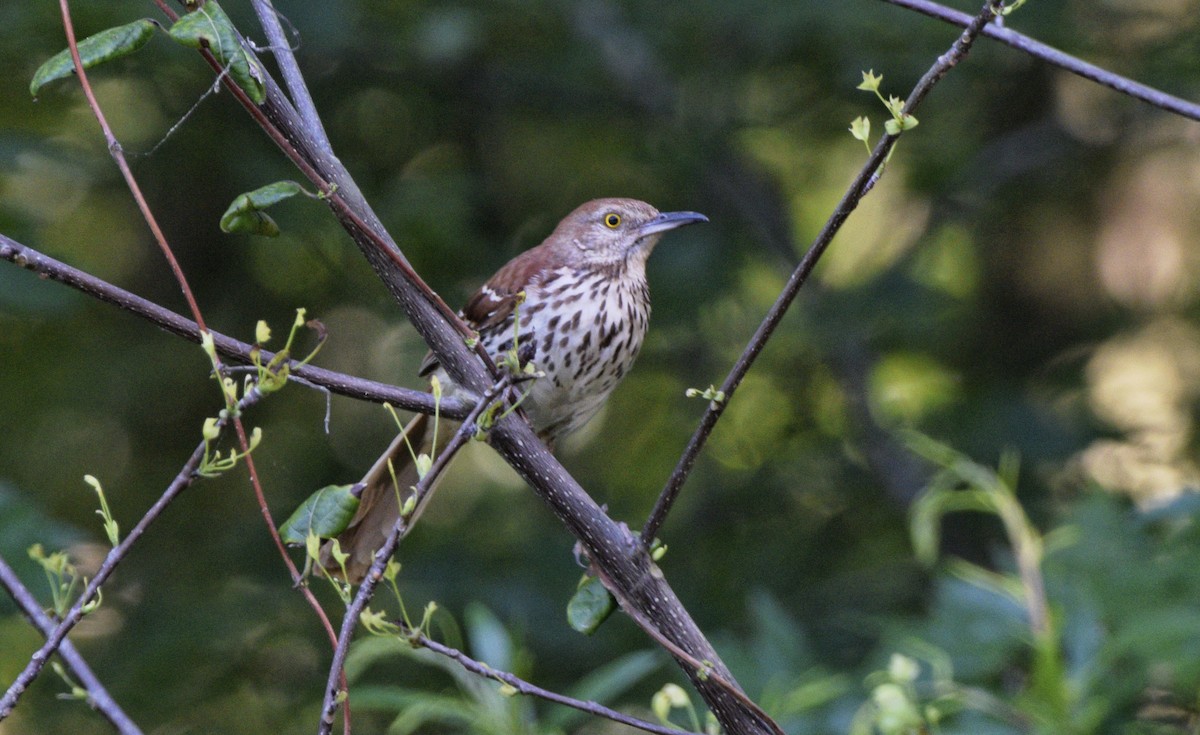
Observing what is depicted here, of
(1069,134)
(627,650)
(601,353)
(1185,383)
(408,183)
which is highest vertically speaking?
(1069,134)

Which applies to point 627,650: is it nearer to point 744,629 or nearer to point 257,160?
point 744,629

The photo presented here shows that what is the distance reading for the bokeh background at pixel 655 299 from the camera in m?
4.94

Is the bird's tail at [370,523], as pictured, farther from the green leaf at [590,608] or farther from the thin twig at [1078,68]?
the thin twig at [1078,68]

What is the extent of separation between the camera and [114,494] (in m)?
5.45

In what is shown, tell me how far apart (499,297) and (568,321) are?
25 cm

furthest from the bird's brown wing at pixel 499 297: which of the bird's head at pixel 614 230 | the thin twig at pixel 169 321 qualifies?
the thin twig at pixel 169 321

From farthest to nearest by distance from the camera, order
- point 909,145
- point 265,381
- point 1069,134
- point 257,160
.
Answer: point 1069,134, point 909,145, point 257,160, point 265,381

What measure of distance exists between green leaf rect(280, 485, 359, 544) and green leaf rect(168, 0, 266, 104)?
527 millimetres

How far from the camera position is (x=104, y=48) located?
1692 millimetres

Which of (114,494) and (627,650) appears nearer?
(627,650)

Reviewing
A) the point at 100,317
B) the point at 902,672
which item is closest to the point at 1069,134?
the point at 100,317

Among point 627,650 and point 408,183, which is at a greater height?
point 408,183

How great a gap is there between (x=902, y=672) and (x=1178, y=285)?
4524 mm

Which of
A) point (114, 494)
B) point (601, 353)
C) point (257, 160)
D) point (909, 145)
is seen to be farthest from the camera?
point (909, 145)
